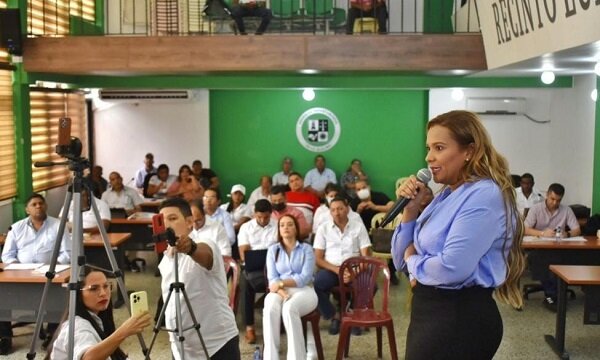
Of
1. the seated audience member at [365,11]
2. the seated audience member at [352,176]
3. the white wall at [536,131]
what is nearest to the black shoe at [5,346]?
the seated audience member at [365,11]

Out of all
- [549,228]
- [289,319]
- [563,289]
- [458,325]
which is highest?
[458,325]

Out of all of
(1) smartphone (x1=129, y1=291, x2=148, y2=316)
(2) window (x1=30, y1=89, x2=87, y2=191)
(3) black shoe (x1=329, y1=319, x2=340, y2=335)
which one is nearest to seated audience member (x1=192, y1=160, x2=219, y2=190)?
(2) window (x1=30, y1=89, x2=87, y2=191)

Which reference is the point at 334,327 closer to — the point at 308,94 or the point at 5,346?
the point at 5,346

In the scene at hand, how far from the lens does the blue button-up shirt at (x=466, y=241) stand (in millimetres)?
2004

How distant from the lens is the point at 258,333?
6699 mm

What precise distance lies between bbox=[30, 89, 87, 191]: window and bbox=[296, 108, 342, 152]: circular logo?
12.3 feet

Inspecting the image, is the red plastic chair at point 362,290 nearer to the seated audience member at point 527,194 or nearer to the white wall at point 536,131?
the seated audience member at point 527,194

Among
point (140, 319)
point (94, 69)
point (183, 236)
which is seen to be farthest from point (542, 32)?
point (94, 69)

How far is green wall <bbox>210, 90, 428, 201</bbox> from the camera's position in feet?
40.5

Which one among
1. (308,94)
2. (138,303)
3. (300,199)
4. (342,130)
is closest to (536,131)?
(342,130)

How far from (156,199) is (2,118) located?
109 inches

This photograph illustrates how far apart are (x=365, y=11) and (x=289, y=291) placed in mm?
4856

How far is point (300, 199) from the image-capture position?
9.34 m

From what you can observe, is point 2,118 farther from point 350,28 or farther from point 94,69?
point 350,28
